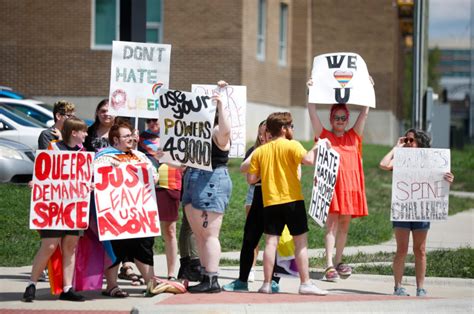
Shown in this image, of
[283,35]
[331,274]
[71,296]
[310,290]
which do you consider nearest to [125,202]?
[71,296]

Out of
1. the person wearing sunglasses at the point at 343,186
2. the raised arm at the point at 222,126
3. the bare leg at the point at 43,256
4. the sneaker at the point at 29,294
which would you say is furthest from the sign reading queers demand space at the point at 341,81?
the sneaker at the point at 29,294

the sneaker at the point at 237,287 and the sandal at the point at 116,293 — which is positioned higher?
the sneaker at the point at 237,287

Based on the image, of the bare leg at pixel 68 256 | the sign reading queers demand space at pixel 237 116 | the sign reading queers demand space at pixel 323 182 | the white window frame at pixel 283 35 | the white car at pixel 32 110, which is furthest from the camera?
the white window frame at pixel 283 35

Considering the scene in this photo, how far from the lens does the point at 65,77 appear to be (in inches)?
1265

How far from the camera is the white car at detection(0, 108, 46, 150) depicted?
2053 centimetres

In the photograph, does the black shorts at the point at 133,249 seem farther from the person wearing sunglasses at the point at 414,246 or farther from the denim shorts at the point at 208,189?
the person wearing sunglasses at the point at 414,246

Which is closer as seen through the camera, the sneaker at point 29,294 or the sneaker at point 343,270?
the sneaker at point 29,294

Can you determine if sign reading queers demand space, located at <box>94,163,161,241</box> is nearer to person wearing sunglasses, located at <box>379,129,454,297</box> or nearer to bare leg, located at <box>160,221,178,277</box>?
bare leg, located at <box>160,221,178,277</box>

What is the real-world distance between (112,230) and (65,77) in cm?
2303

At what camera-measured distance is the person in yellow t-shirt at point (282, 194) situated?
32.3 feet

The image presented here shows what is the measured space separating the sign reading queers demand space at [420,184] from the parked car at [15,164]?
8.26 meters

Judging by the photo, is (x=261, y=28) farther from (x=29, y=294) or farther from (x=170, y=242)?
(x=29, y=294)

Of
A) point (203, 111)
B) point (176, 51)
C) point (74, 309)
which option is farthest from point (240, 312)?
point (176, 51)

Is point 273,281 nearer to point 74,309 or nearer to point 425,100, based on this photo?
point 74,309
